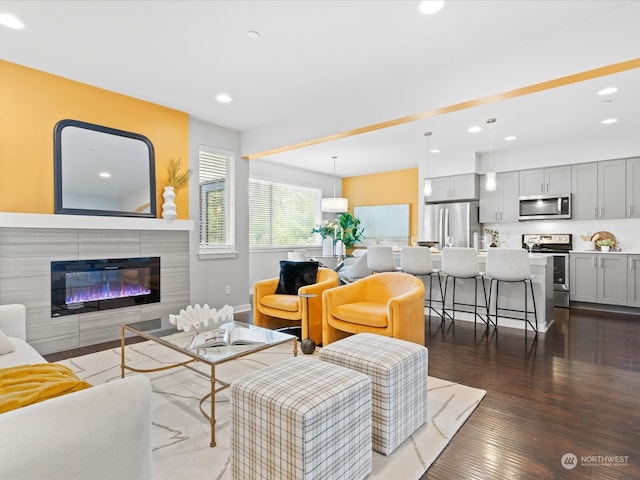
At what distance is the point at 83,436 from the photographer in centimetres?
105

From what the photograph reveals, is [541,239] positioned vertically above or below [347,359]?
above

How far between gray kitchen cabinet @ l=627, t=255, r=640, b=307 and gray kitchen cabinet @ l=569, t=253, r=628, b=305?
1.8 inches

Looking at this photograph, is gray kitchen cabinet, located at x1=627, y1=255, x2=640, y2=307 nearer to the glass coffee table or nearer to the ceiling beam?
the ceiling beam

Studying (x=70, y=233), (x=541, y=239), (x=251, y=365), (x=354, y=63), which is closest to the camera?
(x=251, y=365)

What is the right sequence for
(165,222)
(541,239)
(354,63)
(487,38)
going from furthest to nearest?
(541,239) → (165,222) → (354,63) → (487,38)

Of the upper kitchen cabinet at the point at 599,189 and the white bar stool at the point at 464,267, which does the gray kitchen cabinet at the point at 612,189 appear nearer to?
the upper kitchen cabinet at the point at 599,189

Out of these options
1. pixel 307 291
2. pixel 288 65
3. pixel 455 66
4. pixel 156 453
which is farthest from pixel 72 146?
pixel 455 66

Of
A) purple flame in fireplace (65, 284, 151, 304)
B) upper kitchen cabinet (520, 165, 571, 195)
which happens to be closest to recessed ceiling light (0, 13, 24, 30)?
purple flame in fireplace (65, 284, 151, 304)

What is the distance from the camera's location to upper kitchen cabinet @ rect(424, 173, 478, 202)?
6.56m

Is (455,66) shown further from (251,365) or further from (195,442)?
(195,442)

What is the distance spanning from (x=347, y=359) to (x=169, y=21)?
9.16ft

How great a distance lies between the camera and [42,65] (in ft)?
10.9

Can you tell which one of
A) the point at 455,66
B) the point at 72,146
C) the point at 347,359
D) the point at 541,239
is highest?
the point at 455,66

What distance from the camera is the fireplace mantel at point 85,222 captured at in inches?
125
